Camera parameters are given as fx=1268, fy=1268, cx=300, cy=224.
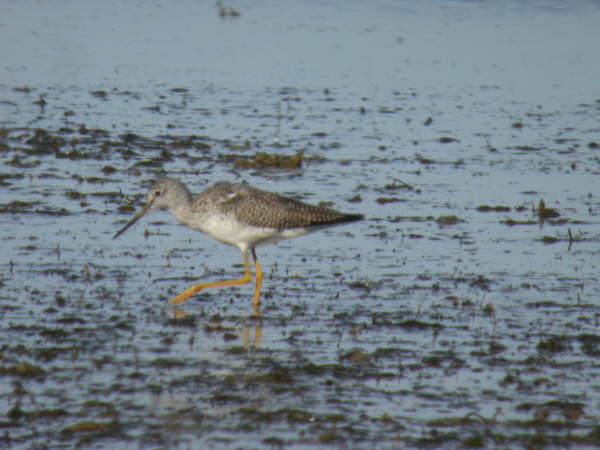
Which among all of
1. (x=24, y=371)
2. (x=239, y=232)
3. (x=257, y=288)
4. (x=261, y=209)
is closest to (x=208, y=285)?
(x=257, y=288)

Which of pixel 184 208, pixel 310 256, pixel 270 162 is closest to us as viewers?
pixel 184 208

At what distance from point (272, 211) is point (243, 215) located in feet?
0.93

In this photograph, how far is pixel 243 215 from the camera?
35.2 feet

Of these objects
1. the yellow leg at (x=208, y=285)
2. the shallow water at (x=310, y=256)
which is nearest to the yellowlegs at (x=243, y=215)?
the yellow leg at (x=208, y=285)

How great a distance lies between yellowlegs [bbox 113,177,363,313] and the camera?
10781 mm

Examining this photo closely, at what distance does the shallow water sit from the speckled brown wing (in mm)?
537

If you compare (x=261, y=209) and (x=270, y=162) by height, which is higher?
Result: (x=270, y=162)

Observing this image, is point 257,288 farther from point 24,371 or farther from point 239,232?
point 24,371

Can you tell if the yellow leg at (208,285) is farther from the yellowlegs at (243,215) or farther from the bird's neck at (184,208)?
the bird's neck at (184,208)

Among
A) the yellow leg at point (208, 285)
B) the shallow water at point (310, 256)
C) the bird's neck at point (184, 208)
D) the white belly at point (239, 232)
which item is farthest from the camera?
Result: the bird's neck at point (184, 208)

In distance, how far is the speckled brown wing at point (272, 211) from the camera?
10.8m

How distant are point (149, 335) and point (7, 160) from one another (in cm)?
680

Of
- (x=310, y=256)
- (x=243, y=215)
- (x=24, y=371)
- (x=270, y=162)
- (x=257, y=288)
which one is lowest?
(x=24, y=371)

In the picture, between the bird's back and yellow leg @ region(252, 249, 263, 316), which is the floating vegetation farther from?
yellow leg @ region(252, 249, 263, 316)
